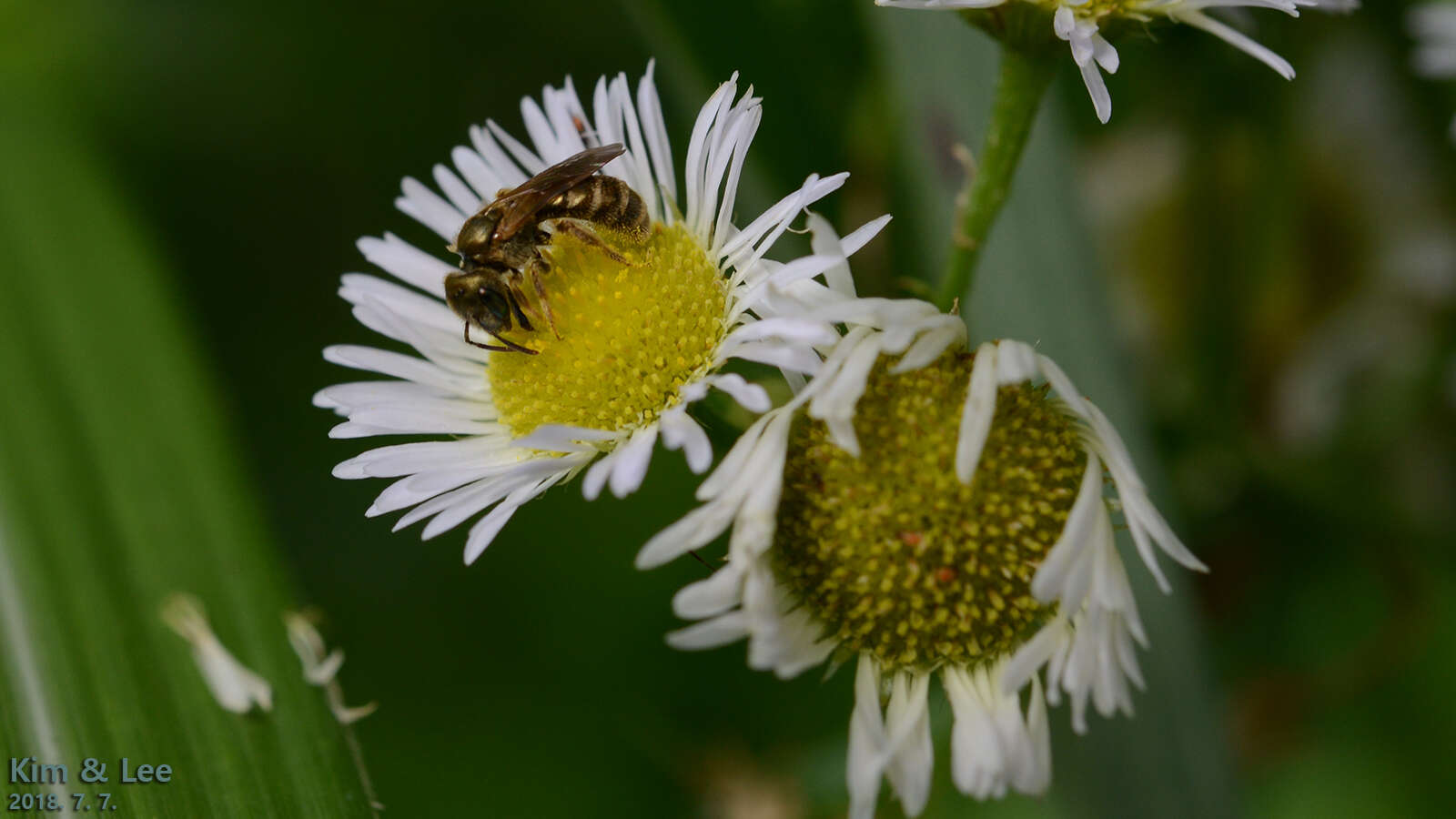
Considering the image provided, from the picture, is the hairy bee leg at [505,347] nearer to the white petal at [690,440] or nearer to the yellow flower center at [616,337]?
the yellow flower center at [616,337]

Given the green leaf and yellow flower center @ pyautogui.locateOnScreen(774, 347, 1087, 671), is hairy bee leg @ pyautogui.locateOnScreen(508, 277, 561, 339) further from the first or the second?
the green leaf

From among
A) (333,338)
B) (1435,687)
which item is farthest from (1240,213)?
(333,338)

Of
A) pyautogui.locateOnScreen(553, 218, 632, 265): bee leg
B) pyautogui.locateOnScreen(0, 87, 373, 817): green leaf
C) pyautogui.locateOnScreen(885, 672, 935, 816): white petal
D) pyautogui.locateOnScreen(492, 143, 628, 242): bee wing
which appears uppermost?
pyautogui.locateOnScreen(492, 143, 628, 242): bee wing

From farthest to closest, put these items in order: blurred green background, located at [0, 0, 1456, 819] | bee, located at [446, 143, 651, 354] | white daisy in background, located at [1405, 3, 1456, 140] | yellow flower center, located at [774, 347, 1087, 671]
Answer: blurred green background, located at [0, 0, 1456, 819] → white daisy in background, located at [1405, 3, 1456, 140] → bee, located at [446, 143, 651, 354] → yellow flower center, located at [774, 347, 1087, 671]

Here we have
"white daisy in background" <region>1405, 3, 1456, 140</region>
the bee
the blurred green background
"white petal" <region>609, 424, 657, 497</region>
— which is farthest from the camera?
the blurred green background

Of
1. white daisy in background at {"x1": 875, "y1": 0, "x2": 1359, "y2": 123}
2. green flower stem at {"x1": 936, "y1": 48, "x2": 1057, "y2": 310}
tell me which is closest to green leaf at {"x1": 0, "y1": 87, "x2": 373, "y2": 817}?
green flower stem at {"x1": 936, "y1": 48, "x2": 1057, "y2": 310}

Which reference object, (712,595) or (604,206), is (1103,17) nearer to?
(604,206)

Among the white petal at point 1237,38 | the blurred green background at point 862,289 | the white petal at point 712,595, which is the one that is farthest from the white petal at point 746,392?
the blurred green background at point 862,289
